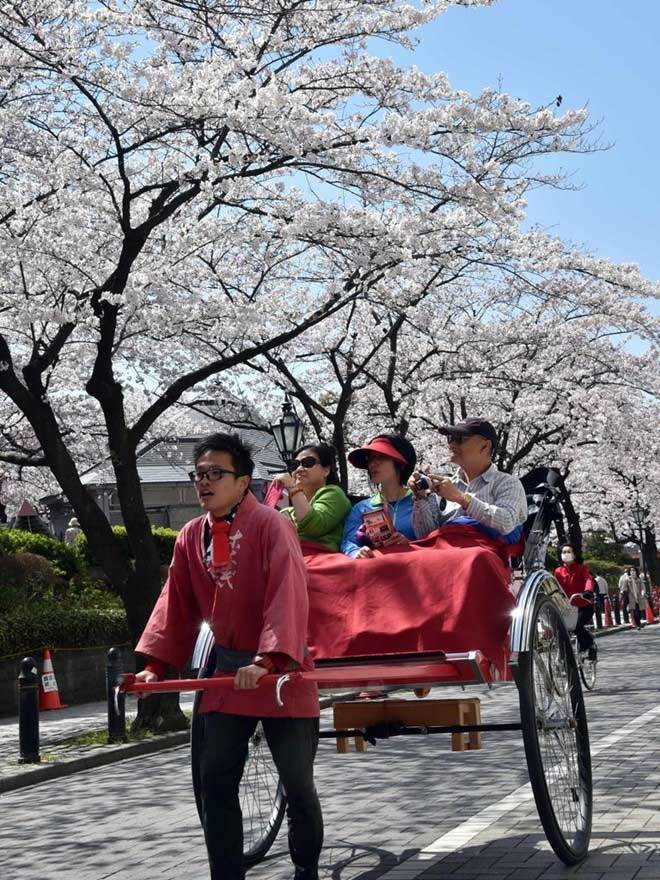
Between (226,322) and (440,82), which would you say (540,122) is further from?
(226,322)

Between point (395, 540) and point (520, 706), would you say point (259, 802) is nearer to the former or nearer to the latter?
point (395, 540)

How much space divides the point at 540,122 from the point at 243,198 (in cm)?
373

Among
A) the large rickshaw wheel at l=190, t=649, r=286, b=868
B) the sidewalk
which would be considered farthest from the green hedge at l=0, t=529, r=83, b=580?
the large rickshaw wheel at l=190, t=649, r=286, b=868

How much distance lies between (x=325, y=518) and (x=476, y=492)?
0.77 metres

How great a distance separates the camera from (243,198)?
15.3 meters

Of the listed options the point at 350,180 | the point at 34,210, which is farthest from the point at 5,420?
the point at 350,180

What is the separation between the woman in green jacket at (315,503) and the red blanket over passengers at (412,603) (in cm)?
46

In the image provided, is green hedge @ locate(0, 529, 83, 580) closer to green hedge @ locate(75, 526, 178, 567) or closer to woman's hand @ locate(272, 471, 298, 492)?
green hedge @ locate(75, 526, 178, 567)

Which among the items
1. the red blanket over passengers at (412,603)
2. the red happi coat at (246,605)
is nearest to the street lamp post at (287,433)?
the red blanket over passengers at (412,603)

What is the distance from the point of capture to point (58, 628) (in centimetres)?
1767

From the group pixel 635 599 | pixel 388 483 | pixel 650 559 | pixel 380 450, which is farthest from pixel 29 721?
pixel 650 559

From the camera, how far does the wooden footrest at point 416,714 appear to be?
17.9 ft

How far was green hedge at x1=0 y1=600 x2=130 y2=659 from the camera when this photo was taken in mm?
16797

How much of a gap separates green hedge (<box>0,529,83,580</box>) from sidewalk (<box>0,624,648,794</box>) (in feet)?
26.4
